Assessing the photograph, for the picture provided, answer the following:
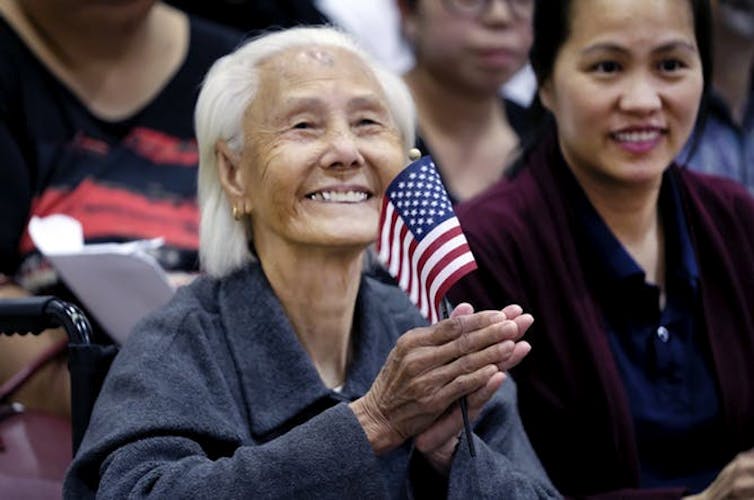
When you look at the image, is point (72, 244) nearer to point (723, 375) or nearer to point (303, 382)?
point (303, 382)

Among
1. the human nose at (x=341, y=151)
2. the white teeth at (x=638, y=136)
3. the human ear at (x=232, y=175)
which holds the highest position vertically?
the human nose at (x=341, y=151)

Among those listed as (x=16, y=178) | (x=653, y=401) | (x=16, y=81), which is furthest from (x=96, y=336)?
(x=653, y=401)

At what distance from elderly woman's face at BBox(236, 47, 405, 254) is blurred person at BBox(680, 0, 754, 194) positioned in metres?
1.87

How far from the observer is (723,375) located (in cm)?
311

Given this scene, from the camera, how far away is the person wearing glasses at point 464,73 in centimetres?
429

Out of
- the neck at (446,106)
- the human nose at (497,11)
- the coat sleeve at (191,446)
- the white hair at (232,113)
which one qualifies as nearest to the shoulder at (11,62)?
the white hair at (232,113)

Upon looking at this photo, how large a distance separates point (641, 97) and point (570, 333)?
19.2 inches

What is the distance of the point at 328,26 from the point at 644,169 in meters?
0.70

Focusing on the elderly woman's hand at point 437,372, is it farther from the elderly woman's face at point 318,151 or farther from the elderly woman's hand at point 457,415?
the elderly woman's face at point 318,151

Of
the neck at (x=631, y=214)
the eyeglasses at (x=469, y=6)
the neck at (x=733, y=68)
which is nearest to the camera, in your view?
the neck at (x=631, y=214)

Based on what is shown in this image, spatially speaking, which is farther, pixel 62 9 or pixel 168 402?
pixel 62 9

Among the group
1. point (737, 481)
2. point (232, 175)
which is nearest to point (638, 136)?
point (737, 481)

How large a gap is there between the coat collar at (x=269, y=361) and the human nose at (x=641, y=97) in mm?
771

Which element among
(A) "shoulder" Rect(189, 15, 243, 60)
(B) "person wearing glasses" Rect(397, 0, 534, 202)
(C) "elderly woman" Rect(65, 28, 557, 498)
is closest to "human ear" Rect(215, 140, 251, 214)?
(C) "elderly woman" Rect(65, 28, 557, 498)
